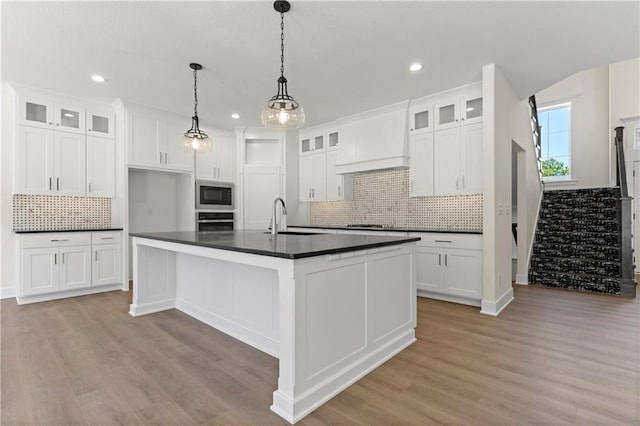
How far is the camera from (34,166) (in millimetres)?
3969

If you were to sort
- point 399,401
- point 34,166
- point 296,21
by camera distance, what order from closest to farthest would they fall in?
point 399,401 → point 296,21 → point 34,166

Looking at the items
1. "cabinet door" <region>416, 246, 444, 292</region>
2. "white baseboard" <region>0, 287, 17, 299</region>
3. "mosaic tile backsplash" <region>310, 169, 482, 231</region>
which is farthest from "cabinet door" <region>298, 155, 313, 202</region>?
"white baseboard" <region>0, 287, 17, 299</region>

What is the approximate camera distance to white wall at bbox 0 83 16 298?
3.99m

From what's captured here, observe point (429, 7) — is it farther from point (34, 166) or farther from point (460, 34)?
point (34, 166)

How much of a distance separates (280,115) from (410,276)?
66.1 inches

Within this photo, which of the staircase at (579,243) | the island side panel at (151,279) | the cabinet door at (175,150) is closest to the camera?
the island side panel at (151,279)

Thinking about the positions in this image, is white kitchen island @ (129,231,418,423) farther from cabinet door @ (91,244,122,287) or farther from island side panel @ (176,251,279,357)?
cabinet door @ (91,244,122,287)

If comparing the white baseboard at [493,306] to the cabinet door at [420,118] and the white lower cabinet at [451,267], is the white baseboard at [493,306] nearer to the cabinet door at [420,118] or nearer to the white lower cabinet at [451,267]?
the white lower cabinet at [451,267]

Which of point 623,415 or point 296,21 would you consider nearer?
point 623,415

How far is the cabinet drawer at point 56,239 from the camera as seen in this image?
3.79 m

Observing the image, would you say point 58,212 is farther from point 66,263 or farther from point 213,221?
point 213,221

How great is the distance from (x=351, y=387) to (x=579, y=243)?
4.92 meters

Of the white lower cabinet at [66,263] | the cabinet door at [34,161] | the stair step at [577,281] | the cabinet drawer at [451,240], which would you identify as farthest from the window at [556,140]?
the cabinet door at [34,161]

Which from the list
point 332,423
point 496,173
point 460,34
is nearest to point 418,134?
point 496,173
